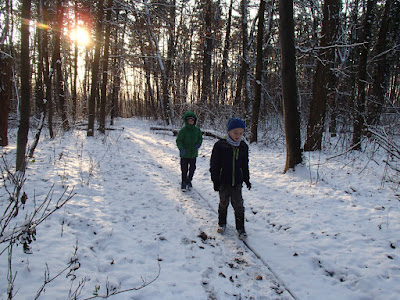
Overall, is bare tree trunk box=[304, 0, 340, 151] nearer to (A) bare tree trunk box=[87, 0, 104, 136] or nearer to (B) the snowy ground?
(B) the snowy ground

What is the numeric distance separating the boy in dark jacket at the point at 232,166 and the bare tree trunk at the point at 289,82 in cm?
A: 321

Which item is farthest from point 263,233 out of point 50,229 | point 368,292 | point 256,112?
point 256,112

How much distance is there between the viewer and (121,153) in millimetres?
9445

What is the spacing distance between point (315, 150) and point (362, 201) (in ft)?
14.5

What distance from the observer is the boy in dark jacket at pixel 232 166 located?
359 cm

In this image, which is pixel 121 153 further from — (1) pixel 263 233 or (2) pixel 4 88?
(1) pixel 263 233

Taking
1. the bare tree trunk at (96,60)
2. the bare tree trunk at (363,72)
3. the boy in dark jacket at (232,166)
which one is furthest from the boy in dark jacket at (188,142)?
the bare tree trunk at (96,60)

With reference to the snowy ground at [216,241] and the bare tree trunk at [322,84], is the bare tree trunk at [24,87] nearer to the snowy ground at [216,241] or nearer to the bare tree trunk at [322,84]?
the snowy ground at [216,241]

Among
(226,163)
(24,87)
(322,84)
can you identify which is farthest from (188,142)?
(322,84)

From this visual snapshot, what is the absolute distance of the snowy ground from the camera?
103 inches

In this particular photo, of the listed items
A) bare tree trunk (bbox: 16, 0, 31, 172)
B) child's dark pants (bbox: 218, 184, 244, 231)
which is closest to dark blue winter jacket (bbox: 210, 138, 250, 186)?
child's dark pants (bbox: 218, 184, 244, 231)

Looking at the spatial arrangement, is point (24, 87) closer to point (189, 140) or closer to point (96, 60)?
point (189, 140)

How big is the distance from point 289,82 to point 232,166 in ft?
12.6

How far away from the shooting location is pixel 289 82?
6.24 meters
